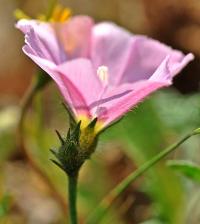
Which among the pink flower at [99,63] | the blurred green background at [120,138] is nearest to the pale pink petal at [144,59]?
the pink flower at [99,63]

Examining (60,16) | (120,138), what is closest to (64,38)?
(60,16)

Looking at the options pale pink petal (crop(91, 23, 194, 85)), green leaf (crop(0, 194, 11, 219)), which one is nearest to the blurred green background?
green leaf (crop(0, 194, 11, 219))

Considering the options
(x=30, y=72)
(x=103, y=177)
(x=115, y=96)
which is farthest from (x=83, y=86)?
(x=30, y=72)

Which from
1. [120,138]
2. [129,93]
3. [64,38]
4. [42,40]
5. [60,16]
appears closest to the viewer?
[129,93]

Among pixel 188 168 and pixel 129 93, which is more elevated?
pixel 129 93

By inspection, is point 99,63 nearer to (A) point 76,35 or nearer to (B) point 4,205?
(A) point 76,35

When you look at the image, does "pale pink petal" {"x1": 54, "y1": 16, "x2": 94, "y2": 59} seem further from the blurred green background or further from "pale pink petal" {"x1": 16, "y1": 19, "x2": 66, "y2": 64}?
the blurred green background

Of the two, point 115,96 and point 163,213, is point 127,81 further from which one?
point 163,213
